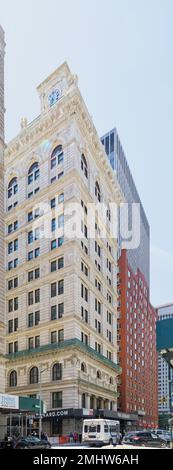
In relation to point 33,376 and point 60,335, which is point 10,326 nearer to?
point 33,376

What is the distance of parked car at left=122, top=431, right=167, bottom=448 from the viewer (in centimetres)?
3562

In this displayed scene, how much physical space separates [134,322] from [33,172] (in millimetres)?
52833

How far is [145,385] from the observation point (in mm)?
128750

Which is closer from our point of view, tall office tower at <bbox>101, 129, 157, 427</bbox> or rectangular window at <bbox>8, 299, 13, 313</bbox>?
rectangular window at <bbox>8, 299, 13, 313</bbox>

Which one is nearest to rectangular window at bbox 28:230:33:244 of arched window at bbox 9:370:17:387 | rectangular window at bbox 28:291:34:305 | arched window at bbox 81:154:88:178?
rectangular window at bbox 28:291:34:305

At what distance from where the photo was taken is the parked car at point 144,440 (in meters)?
35.6

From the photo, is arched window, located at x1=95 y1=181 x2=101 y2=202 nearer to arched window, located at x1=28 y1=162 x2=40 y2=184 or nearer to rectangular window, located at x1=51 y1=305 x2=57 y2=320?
arched window, located at x1=28 y1=162 x2=40 y2=184

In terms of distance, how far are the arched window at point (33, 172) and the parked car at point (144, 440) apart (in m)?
48.8

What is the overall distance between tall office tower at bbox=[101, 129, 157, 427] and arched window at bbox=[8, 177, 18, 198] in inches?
1524

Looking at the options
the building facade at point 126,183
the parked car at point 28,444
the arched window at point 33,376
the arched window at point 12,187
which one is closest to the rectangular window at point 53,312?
the arched window at point 33,376

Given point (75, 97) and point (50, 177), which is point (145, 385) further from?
point (75, 97)

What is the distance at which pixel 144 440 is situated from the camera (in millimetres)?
36156
